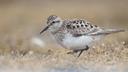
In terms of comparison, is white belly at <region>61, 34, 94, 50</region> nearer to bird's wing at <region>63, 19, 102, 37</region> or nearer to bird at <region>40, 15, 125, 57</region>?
bird at <region>40, 15, 125, 57</region>

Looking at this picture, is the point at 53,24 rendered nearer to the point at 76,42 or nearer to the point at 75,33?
the point at 75,33

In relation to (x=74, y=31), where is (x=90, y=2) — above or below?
below

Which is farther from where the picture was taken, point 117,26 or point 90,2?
point 90,2

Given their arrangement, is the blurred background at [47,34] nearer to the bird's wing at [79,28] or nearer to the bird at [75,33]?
the bird at [75,33]

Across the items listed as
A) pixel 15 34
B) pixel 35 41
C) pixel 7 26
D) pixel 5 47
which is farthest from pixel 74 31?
pixel 7 26

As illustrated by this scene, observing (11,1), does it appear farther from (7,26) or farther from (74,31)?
(74,31)

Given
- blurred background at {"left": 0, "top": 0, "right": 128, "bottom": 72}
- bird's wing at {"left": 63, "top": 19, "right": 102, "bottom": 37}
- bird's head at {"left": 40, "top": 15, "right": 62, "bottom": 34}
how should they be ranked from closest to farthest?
blurred background at {"left": 0, "top": 0, "right": 128, "bottom": 72}
bird's wing at {"left": 63, "top": 19, "right": 102, "bottom": 37}
bird's head at {"left": 40, "top": 15, "right": 62, "bottom": 34}

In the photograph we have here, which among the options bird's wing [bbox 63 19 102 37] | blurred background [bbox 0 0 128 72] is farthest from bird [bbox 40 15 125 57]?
blurred background [bbox 0 0 128 72]
